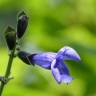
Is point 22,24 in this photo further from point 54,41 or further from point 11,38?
point 54,41

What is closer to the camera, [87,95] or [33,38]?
[87,95]

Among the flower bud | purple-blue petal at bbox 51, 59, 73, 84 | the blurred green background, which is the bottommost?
the blurred green background

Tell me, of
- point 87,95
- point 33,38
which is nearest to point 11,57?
point 87,95

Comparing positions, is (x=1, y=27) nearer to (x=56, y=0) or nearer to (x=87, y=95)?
(x=56, y=0)

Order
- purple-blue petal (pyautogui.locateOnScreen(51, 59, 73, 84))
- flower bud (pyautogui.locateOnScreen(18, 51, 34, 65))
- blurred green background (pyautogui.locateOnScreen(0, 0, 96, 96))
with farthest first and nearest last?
1. blurred green background (pyautogui.locateOnScreen(0, 0, 96, 96))
2. flower bud (pyautogui.locateOnScreen(18, 51, 34, 65))
3. purple-blue petal (pyautogui.locateOnScreen(51, 59, 73, 84))

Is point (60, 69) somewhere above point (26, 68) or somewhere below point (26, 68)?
above

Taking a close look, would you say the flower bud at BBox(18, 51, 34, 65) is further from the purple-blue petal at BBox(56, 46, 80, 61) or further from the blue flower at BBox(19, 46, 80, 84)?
the purple-blue petal at BBox(56, 46, 80, 61)

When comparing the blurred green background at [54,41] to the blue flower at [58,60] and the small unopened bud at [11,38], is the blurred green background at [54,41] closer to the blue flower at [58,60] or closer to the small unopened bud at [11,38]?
the blue flower at [58,60]

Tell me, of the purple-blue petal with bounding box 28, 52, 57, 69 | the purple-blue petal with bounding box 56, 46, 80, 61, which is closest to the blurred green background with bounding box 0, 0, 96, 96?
the purple-blue petal with bounding box 28, 52, 57, 69
